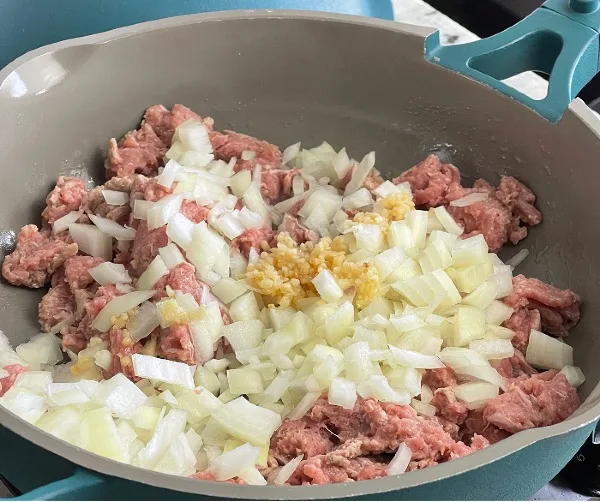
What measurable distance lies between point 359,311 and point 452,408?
0.32 metres

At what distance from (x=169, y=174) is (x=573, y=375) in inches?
42.7

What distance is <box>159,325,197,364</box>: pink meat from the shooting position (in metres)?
1.63

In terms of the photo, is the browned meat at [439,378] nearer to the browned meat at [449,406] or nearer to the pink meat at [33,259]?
the browned meat at [449,406]

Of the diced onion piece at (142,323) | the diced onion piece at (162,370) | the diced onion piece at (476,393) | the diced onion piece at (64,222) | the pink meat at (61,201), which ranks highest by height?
the pink meat at (61,201)

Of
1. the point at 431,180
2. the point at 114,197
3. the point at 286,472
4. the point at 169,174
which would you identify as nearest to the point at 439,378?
the point at 286,472

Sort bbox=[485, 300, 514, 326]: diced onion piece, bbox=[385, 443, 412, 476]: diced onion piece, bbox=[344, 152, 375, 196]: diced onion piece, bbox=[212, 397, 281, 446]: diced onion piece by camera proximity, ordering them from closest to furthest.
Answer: bbox=[385, 443, 412, 476]: diced onion piece < bbox=[212, 397, 281, 446]: diced onion piece < bbox=[485, 300, 514, 326]: diced onion piece < bbox=[344, 152, 375, 196]: diced onion piece

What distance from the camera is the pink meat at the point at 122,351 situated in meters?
1.60

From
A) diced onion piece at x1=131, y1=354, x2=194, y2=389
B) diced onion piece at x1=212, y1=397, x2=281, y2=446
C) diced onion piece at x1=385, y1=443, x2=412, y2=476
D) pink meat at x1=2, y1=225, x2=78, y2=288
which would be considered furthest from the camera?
pink meat at x1=2, y1=225, x2=78, y2=288

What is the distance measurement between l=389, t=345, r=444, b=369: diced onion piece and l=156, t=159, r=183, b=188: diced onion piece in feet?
2.35

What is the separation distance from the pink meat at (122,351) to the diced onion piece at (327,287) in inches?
16.7

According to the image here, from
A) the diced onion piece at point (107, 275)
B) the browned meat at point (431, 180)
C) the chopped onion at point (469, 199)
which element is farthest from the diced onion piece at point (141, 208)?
the chopped onion at point (469, 199)

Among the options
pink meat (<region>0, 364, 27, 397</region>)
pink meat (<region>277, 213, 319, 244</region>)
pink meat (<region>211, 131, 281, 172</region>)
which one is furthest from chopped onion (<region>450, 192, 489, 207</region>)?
pink meat (<region>0, 364, 27, 397</region>)

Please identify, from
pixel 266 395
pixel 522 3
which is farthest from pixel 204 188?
pixel 522 3

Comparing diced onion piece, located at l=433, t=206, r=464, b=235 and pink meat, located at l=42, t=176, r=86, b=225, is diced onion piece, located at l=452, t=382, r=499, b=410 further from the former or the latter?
pink meat, located at l=42, t=176, r=86, b=225
